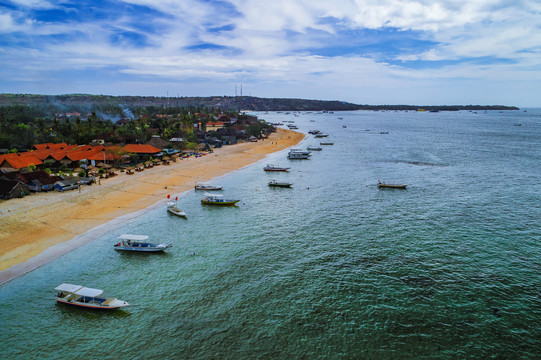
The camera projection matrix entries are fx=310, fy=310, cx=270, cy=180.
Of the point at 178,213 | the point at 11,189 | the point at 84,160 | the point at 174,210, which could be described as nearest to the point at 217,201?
the point at 178,213

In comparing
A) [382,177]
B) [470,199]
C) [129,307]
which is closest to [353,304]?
[129,307]

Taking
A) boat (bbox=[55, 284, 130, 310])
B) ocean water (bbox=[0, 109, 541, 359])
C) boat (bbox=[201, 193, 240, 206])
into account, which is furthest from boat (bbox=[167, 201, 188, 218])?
boat (bbox=[55, 284, 130, 310])

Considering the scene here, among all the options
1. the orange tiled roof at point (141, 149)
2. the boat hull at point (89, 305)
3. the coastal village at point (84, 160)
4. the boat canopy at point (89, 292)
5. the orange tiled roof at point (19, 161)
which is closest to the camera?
the boat hull at point (89, 305)

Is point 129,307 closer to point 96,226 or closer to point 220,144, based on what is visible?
point 96,226

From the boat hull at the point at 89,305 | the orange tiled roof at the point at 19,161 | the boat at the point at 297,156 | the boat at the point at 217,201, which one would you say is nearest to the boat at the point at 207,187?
the boat at the point at 217,201

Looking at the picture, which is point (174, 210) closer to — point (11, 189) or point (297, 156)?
point (11, 189)

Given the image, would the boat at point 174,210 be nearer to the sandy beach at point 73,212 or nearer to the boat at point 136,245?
the sandy beach at point 73,212

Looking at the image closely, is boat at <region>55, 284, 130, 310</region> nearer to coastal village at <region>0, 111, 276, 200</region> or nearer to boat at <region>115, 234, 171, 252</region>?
boat at <region>115, 234, 171, 252</region>
